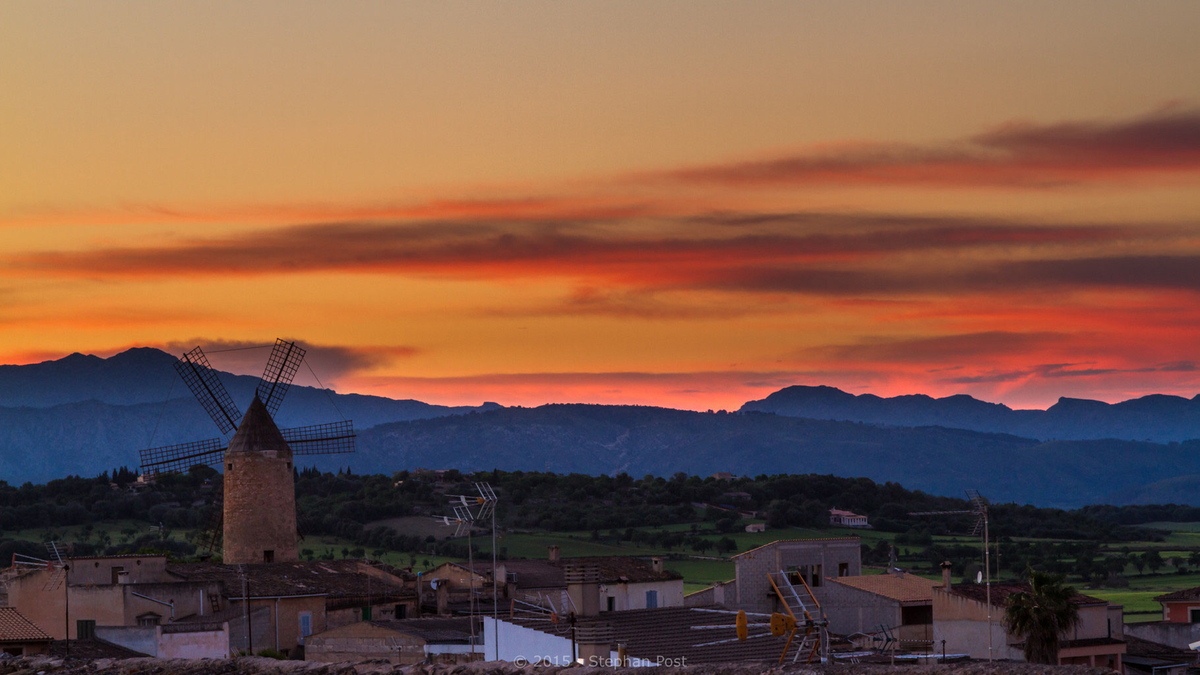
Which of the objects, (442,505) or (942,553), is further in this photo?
(442,505)

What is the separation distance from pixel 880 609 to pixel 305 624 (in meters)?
20.7

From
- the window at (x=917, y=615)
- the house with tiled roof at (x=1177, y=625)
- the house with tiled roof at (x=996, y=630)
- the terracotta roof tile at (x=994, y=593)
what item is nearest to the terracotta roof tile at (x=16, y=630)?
the window at (x=917, y=615)

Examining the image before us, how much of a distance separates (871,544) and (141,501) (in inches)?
2288

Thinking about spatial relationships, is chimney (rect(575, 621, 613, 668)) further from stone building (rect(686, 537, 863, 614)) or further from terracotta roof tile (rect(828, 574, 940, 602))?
terracotta roof tile (rect(828, 574, 940, 602))

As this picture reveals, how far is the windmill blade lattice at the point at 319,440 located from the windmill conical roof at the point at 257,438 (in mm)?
5934

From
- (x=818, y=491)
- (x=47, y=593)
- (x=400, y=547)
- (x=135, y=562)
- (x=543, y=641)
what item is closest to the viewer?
(x=543, y=641)

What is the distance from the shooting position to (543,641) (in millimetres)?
36281

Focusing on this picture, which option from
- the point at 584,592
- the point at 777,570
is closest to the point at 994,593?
the point at 777,570

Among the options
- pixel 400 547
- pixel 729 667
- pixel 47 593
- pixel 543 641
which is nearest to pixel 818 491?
pixel 400 547

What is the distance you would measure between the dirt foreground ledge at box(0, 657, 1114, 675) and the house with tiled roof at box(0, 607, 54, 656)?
646 inches

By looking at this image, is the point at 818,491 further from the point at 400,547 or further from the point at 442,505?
the point at 400,547

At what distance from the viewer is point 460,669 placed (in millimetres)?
18562

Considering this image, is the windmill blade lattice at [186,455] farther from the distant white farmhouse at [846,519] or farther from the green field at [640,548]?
the distant white farmhouse at [846,519]

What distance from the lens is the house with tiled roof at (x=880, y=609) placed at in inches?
1929
